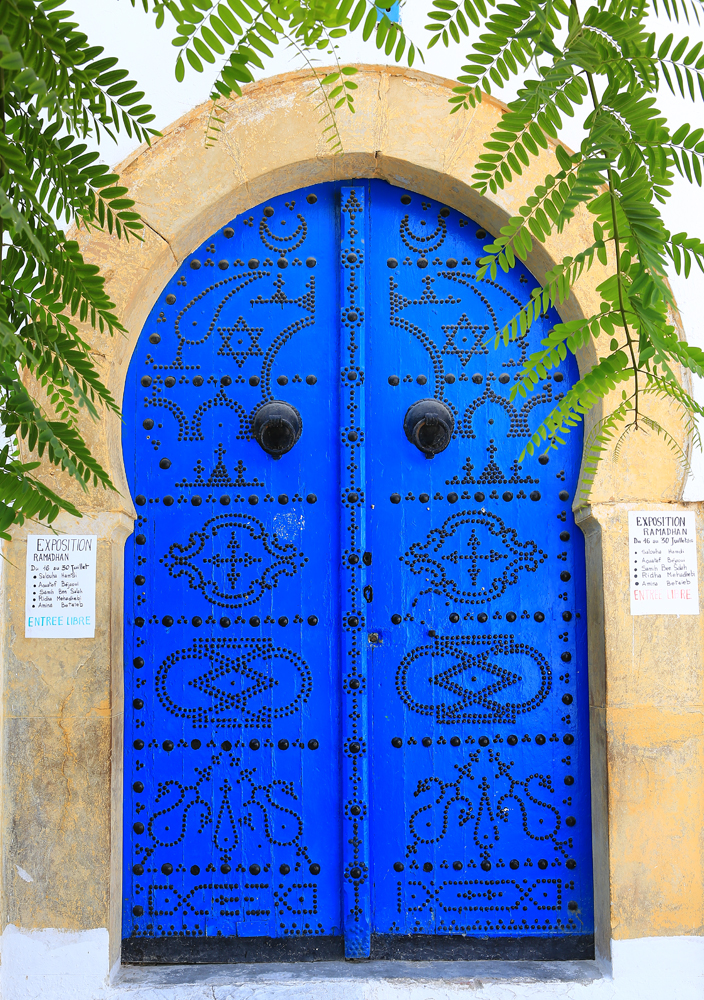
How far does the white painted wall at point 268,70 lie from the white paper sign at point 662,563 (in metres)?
0.25

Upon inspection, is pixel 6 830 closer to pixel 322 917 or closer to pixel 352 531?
pixel 322 917

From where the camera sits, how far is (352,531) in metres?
3.00

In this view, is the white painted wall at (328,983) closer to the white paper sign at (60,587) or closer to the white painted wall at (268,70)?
the white paper sign at (60,587)

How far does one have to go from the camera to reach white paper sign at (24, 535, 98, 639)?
109 inches

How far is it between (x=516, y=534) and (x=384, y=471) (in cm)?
58

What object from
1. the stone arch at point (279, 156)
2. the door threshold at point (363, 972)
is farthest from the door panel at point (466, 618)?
the stone arch at point (279, 156)

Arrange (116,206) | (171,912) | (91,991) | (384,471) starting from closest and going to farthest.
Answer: (116,206)
(91,991)
(171,912)
(384,471)

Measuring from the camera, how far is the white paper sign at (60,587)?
9.11 feet

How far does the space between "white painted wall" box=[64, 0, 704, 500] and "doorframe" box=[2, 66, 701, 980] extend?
0.25 feet

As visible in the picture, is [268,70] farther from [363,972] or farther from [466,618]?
[363,972]

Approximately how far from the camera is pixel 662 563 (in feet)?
9.25

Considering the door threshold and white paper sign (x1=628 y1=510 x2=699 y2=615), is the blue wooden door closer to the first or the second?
the door threshold

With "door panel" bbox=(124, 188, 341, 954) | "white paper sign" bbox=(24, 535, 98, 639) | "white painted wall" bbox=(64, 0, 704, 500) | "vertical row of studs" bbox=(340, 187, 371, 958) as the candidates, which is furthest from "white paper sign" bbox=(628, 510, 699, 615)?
"white paper sign" bbox=(24, 535, 98, 639)

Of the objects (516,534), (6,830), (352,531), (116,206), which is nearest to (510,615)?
(516,534)
